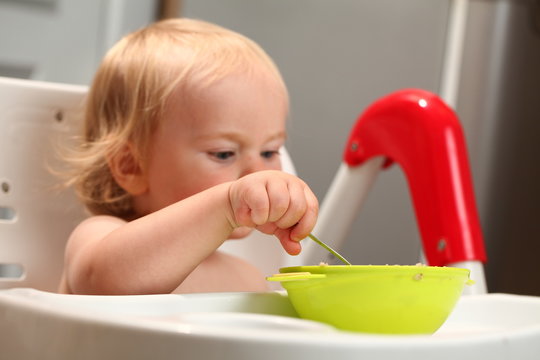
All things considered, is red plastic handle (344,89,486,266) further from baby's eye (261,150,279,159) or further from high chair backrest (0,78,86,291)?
high chair backrest (0,78,86,291)

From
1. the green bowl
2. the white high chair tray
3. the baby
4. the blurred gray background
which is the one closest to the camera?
the white high chair tray

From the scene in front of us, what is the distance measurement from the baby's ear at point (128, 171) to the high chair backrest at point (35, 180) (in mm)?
65

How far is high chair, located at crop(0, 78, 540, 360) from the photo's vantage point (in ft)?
1.14

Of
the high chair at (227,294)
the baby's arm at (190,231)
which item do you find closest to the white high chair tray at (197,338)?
the high chair at (227,294)

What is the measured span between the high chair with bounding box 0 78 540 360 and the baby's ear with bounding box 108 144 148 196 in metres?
0.07

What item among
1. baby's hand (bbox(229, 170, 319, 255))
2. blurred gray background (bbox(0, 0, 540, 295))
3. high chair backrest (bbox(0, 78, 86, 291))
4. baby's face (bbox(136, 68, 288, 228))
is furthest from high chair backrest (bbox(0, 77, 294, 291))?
blurred gray background (bbox(0, 0, 540, 295))

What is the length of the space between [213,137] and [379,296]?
0.31 m

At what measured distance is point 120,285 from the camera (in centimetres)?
57

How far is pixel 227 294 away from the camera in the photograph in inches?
20.2

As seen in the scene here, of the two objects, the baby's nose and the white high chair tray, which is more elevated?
the white high chair tray

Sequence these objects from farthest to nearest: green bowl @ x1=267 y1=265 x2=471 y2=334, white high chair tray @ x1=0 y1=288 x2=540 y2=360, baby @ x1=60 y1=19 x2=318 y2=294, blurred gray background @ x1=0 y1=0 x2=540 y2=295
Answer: blurred gray background @ x1=0 y1=0 x2=540 y2=295 → baby @ x1=60 y1=19 x2=318 y2=294 → green bowl @ x1=267 y1=265 x2=471 y2=334 → white high chair tray @ x1=0 y1=288 x2=540 y2=360

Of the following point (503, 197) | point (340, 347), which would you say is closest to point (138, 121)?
point (340, 347)

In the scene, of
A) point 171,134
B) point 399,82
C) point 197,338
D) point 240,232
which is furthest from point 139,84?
point 399,82

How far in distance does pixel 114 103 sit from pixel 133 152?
6 cm
